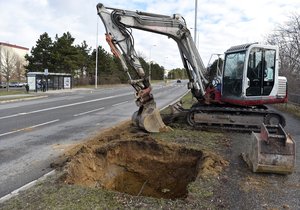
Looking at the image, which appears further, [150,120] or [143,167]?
[150,120]

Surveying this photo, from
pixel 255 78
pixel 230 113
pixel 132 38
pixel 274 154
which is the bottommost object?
pixel 274 154

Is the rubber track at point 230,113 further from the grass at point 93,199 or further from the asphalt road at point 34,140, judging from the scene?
the grass at point 93,199

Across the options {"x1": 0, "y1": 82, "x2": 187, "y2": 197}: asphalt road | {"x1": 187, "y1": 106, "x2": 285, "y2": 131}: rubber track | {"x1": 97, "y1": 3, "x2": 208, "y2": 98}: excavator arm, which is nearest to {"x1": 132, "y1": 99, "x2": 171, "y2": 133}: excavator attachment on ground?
{"x1": 97, "y1": 3, "x2": 208, "y2": 98}: excavator arm

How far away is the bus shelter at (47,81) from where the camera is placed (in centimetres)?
4262

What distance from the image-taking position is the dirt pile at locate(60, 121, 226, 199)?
302 inches

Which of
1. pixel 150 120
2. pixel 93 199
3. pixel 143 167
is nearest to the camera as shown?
pixel 93 199

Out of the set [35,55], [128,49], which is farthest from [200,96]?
[35,55]

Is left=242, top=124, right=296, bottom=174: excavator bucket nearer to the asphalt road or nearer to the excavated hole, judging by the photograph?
the excavated hole

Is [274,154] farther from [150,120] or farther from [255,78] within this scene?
[255,78]

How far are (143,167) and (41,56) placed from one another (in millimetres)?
53225

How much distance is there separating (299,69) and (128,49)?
1801 cm

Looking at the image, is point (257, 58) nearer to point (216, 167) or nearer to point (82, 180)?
point (216, 167)

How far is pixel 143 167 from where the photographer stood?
870cm

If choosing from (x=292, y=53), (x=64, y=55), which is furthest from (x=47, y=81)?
(x=292, y=53)
